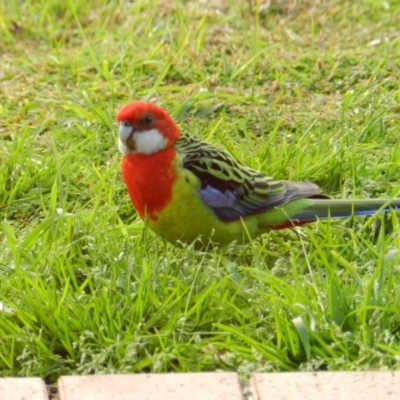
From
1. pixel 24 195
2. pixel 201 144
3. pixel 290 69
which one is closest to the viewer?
pixel 201 144

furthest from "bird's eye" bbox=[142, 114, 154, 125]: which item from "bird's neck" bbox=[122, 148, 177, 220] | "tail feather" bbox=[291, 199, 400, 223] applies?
"tail feather" bbox=[291, 199, 400, 223]

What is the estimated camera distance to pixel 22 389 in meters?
2.88

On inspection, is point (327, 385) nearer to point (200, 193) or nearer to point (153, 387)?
point (153, 387)

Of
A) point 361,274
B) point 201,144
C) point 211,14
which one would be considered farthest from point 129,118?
point 211,14

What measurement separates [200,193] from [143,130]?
0.32 metres

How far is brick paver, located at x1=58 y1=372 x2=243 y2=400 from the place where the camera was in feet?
9.30

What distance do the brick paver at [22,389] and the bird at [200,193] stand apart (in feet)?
3.47

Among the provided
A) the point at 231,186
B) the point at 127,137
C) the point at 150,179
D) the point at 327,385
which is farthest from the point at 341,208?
the point at 327,385

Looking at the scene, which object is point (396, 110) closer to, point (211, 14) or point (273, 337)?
point (211, 14)

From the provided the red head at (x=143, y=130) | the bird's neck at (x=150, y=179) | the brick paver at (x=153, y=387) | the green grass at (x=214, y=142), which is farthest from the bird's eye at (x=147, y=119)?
the brick paver at (x=153, y=387)

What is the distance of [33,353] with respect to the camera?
3.24m

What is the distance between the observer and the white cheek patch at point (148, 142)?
153 inches

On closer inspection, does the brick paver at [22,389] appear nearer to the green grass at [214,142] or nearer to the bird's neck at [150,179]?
the green grass at [214,142]

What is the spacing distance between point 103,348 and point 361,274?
40.1 inches
